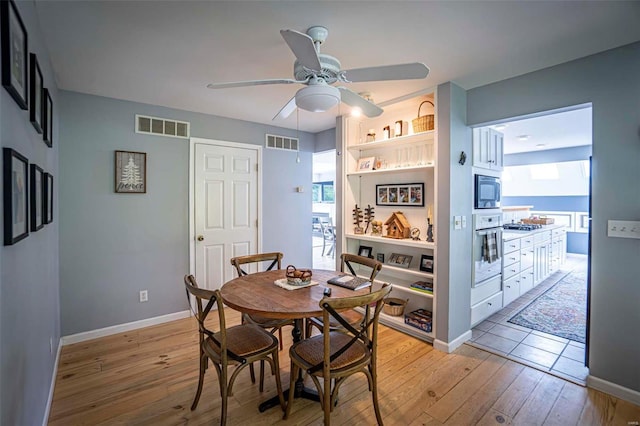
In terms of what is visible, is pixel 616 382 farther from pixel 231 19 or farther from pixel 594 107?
pixel 231 19

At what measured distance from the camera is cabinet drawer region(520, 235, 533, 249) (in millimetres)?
4199

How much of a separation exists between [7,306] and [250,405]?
1.49 meters

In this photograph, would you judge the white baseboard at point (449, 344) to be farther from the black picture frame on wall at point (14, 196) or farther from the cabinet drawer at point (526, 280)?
the black picture frame on wall at point (14, 196)

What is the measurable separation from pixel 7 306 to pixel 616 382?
3498 millimetres

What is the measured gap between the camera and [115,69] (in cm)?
246

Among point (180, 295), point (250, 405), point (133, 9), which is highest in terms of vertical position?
point (133, 9)

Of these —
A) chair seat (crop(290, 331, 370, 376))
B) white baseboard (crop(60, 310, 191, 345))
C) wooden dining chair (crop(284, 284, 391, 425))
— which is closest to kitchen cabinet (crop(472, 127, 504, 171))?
wooden dining chair (crop(284, 284, 391, 425))

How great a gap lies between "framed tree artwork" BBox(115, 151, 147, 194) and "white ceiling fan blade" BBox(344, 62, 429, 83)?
2.58m

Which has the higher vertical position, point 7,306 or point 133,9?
point 133,9

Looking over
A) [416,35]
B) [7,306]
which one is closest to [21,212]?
[7,306]

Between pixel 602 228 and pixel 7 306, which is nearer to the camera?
pixel 7 306

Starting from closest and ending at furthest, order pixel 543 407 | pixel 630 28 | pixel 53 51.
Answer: pixel 630 28 < pixel 543 407 < pixel 53 51

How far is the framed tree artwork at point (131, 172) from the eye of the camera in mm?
3160

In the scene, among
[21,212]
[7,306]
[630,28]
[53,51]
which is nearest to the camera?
[7,306]
